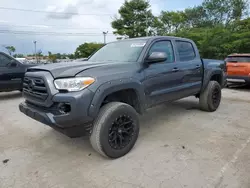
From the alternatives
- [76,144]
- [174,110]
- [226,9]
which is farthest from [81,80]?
[226,9]

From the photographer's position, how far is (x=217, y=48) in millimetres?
16766

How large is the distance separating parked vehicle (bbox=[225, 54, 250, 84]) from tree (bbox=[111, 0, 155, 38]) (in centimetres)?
2091

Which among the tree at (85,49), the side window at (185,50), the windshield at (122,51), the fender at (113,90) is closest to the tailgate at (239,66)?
the side window at (185,50)

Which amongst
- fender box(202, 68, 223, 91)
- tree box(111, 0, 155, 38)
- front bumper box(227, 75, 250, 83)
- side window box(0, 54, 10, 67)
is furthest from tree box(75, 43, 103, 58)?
fender box(202, 68, 223, 91)

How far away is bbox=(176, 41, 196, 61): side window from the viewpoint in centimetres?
421

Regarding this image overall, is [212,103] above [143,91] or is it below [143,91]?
below

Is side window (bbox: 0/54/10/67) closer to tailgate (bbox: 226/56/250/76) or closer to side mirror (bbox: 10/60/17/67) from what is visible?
side mirror (bbox: 10/60/17/67)

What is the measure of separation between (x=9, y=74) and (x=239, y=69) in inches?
323

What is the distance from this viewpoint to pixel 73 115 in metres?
2.42

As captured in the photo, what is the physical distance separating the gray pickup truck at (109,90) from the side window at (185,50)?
3.6 inches

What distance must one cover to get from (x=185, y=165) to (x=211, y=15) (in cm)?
3677

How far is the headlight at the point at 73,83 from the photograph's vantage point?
251cm

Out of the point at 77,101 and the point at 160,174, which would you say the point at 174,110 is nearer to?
the point at 160,174

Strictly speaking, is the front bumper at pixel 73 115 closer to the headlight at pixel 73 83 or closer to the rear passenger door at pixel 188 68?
the headlight at pixel 73 83
